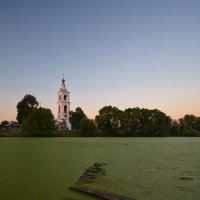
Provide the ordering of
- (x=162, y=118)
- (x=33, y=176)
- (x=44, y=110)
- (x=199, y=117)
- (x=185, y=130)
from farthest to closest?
(x=199, y=117) → (x=185, y=130) → (x=162, y=118) → (x=44, y=110) → (x=33, y=176)

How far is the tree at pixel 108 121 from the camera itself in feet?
206

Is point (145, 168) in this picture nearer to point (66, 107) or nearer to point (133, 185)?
point (133, 185)

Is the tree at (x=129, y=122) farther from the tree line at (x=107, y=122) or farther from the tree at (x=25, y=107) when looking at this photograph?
the tree at (x=25, y=107)

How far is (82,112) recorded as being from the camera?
91.9m

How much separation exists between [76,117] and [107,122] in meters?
28.3

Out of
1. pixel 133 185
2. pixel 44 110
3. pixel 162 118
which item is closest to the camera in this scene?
pixel 133 185

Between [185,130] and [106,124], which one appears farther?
[185,130]

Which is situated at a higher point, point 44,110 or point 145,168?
point 44,110

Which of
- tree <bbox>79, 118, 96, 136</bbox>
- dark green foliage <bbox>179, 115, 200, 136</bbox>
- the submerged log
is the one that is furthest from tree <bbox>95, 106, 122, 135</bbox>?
the submerged log

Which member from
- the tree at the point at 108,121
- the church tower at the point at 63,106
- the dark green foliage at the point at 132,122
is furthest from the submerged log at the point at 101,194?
the church tower at the point at 63,106

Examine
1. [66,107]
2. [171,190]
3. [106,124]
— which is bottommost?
[171,190]

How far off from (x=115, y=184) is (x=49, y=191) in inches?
71.9

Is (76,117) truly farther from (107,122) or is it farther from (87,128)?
(87,128)

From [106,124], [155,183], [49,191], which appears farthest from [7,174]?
[106,124]
